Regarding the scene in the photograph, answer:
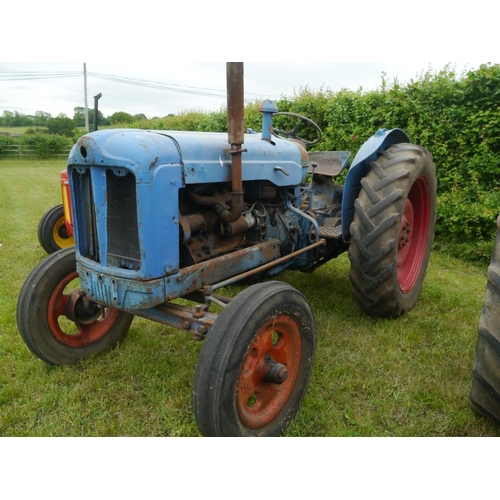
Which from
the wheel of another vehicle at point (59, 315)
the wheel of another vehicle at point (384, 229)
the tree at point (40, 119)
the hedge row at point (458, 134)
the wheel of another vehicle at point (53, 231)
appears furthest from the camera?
the tree at point (40, 119)

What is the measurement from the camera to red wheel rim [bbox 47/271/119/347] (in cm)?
254

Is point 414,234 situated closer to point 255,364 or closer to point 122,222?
point 255,364

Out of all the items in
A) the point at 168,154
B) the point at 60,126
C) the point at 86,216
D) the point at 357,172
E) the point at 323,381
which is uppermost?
the point at 168,154

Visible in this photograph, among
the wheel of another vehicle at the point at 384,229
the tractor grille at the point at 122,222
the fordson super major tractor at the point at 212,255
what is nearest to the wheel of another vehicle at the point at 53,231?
the fordson super major tractor at the point at 212,255

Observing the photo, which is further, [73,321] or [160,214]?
[73,321]

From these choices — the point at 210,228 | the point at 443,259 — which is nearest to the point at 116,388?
the point at 210,228

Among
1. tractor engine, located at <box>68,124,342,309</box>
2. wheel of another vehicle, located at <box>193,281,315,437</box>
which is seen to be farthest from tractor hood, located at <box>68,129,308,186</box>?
wheel of another vehicle, located at <box>193,281,315,437</box>

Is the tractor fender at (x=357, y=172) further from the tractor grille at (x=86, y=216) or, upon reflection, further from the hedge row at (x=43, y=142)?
the hedge row at (x=43, y=142)

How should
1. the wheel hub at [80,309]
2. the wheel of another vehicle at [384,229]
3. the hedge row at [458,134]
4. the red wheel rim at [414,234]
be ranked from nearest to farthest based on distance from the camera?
the wheel hub at [80,309], the wheel of another vehicle at [384,229], the red wheel rim at [414,234], the hedge row at [458,134]

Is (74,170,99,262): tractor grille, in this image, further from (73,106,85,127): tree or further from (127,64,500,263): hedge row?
(73,106,85,127): tree

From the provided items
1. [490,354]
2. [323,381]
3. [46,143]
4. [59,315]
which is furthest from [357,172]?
[46,143]

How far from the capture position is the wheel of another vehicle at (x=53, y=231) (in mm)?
5047

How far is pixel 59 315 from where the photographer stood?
261 cm

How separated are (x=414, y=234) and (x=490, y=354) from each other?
2004mm
